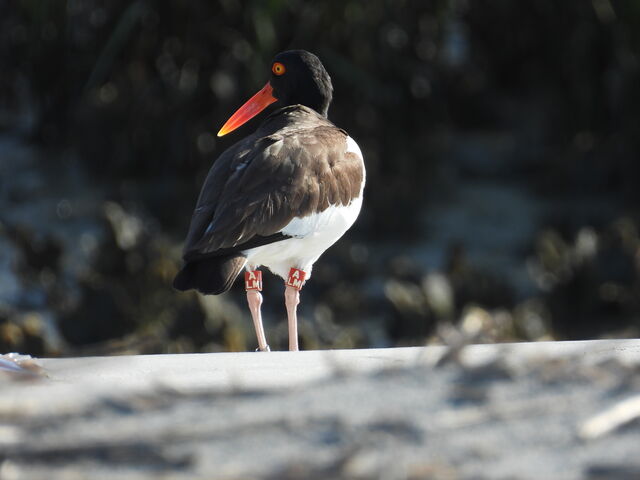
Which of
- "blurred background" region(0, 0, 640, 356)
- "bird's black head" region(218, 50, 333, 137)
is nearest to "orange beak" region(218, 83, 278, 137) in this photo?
"bird's black head" region(218, 50, 333, 137)

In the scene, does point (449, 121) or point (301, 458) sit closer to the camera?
point (301, 458)

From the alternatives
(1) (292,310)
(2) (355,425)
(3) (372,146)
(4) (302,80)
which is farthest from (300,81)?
(3) (372,146)

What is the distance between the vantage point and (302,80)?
4555 millimetres

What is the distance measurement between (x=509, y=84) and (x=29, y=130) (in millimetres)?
4397

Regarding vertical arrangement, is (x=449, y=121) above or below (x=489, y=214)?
above

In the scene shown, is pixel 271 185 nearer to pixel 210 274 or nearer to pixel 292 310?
pixel 210 274

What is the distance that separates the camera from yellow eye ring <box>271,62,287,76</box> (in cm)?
457

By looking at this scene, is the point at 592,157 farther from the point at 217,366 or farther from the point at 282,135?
the point at 217,366

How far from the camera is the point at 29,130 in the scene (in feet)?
33.4

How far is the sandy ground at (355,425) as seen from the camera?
7.10 feet

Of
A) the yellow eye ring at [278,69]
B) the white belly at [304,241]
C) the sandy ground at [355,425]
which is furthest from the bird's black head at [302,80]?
the sandy ground at [355,425]

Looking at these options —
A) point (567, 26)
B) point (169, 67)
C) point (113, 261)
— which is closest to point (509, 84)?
point (567, 26)

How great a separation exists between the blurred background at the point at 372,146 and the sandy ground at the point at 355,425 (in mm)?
4169

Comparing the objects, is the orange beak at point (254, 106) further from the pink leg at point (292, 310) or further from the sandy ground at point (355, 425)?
the sandy ground at point (355, 425)
